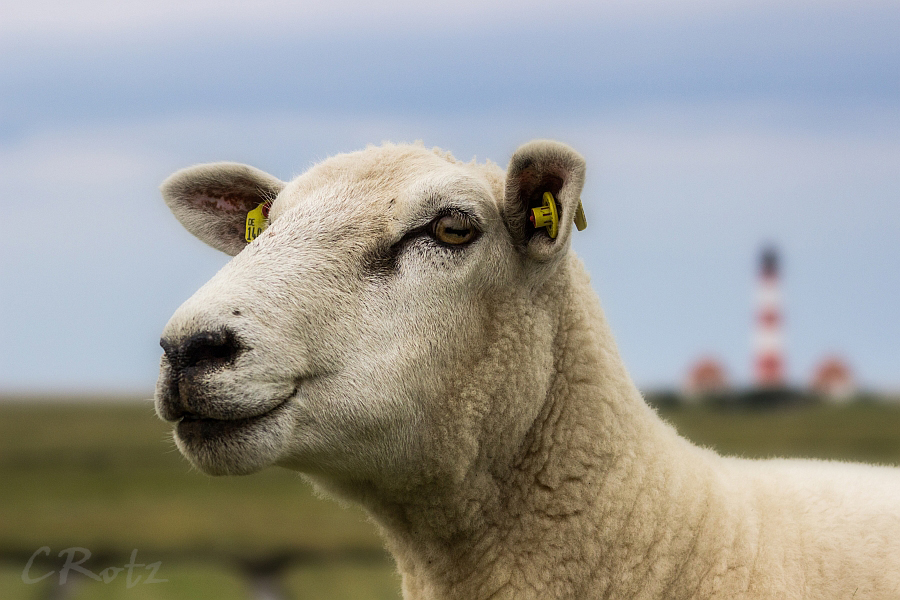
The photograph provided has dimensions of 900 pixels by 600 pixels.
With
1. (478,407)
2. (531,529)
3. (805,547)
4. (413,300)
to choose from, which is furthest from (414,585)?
(805,547)

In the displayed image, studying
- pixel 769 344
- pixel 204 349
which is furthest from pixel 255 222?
pixel 769 344

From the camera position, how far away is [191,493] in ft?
96.4

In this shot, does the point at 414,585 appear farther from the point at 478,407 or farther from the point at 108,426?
the point at 108,426

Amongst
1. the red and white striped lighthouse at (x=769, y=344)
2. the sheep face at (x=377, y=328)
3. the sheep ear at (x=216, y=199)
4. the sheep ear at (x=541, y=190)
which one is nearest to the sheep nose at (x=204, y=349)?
the sheep face at (x=377, y=328)

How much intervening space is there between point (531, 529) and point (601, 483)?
0.35m

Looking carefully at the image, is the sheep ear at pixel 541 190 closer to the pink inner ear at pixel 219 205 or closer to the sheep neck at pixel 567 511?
the sheep neck at pixel 567 511

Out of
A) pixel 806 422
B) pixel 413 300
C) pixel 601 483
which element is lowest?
pixel 601 483

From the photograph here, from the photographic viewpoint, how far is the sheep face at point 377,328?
318cm

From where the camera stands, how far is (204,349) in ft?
10.3

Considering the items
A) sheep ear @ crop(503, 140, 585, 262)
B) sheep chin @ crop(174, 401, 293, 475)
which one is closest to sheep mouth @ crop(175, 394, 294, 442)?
sheep chin @ crop(174, 401, 293, 475)

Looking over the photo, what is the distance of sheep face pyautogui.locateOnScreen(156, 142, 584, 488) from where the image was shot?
10.4 ft

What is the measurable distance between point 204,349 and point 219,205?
175cm

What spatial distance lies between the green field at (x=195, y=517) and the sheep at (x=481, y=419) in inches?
81.7

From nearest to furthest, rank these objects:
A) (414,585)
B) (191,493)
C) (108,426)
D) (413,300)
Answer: (413,300) < (414,585) < (191,493) < (108,426)
